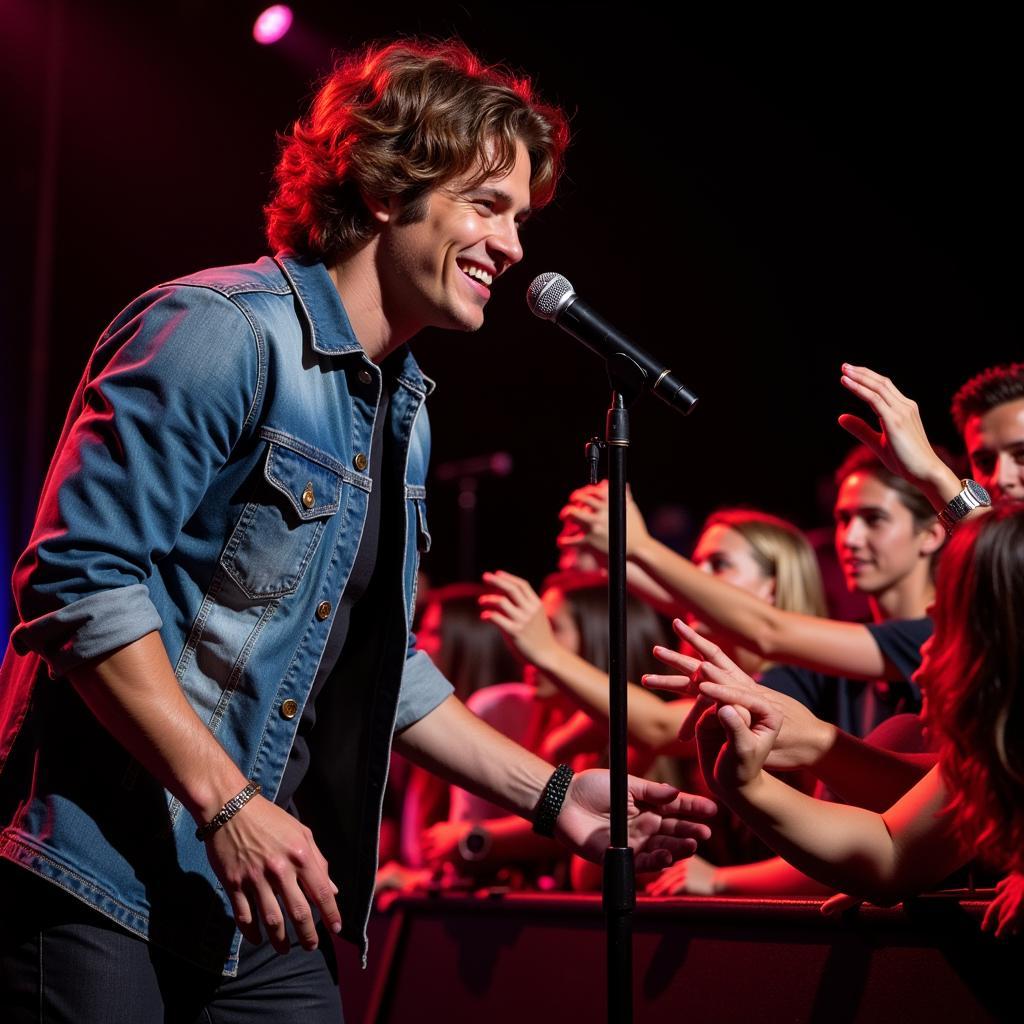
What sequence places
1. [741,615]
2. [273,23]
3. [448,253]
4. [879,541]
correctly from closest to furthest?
[448,253]
[741,615]
[879,541]
[273,23]

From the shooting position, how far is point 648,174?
24.2 ft

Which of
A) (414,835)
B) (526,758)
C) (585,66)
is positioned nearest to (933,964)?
(526,758)

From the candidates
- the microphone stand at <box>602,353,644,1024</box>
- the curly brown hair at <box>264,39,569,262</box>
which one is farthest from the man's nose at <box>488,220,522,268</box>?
the microphone stand at <box>602,353,644,1024</box>

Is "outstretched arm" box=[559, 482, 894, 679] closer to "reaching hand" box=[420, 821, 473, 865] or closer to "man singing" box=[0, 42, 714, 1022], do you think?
"reaching hand" box=[420, 821, 473, 865]

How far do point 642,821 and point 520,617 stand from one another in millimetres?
1118

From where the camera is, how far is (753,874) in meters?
3.12

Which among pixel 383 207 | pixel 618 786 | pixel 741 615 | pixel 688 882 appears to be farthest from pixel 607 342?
pixel 688 882

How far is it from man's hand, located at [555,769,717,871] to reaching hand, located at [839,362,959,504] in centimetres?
80

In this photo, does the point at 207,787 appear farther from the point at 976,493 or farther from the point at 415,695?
the point at 976,493

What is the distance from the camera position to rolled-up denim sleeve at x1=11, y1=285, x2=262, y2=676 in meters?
1.52

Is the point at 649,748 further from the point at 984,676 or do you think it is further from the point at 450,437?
the point at 450,437

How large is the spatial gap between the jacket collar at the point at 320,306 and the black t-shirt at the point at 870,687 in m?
1.92

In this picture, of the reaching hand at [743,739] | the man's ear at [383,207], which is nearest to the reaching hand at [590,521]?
the man's ear at [383,207]

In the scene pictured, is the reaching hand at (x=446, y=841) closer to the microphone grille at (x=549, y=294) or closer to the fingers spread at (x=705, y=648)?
the fingers spread at (x=705, y=648)
